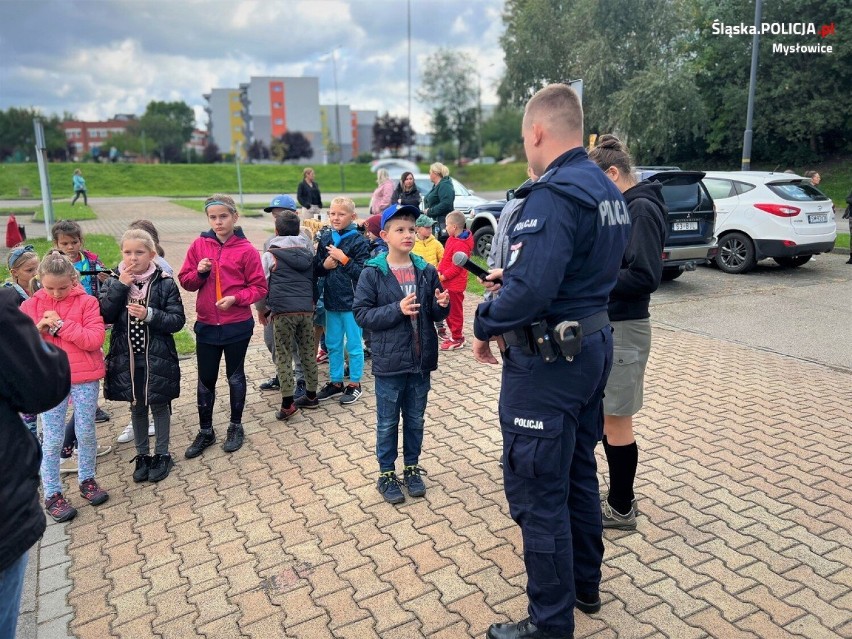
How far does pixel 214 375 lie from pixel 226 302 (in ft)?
2.09

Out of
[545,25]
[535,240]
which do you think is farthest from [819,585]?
[545,25]

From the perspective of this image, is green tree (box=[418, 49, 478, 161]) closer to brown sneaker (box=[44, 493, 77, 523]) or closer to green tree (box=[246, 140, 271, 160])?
green tree (box=[246, 140, 271, 160])

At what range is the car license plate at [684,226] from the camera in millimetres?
10031

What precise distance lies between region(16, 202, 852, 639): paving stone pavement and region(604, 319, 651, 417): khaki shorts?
76 centimetres

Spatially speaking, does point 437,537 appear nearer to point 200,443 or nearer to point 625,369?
point 625,369

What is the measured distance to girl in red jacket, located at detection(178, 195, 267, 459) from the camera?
15.3ft

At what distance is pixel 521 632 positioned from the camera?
2713 mm

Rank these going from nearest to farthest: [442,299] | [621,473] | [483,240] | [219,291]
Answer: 1. [621,473]
2. [442,299]
3. [219,291]
4. [483,240]

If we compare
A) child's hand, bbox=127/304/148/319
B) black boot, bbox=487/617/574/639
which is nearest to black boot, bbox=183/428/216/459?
child's hand, bbox=127/304/148/319

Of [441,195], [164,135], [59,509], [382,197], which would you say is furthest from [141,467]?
[164,135]

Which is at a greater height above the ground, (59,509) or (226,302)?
(226,302)

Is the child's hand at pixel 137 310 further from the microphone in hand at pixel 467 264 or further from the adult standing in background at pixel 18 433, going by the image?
the microphone in hand at pixel 467 264

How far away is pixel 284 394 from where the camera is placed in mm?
5355

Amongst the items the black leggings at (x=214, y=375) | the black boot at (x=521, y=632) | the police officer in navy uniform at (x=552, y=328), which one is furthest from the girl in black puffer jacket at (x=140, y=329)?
the black boot at (x=521, y=632)
